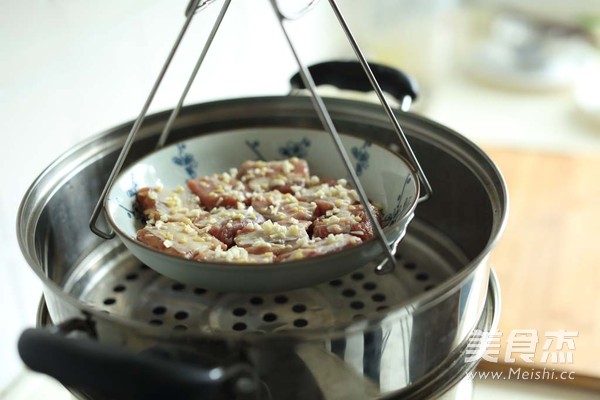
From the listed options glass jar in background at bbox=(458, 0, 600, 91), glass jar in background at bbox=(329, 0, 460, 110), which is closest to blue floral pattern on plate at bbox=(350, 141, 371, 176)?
glass jar in background at bbox=(329, 0, 460, 110)

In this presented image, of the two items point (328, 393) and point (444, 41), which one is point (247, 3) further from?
point (328, 393)

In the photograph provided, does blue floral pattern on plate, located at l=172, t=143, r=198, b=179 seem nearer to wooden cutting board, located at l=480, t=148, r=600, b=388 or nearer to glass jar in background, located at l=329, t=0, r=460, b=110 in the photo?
wooden cutting board, located at l=480, t=148, r=600, b=388

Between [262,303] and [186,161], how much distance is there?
0.48 ft

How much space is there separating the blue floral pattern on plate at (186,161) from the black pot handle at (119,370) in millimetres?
251

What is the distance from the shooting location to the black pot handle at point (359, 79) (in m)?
0.71

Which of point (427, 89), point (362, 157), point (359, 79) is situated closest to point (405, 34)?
point (427, 89)

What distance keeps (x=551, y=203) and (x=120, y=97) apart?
2.11 feet

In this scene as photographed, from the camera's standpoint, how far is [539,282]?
0.94 meters

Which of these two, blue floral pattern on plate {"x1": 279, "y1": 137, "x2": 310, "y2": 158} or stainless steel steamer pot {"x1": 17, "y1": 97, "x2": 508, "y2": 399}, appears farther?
blue floral pattern on plate {"x1": 279, "y1": 137, "x2": 310, "y2": 158}

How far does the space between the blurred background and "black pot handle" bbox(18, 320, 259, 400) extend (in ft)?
1.13

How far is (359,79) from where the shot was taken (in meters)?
0.73

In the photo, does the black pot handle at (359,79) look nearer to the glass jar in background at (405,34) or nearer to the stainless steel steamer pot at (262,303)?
the stainless steel steamer pot at (262,303)

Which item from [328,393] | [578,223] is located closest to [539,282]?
[578,223]

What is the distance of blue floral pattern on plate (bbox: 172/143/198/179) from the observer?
65 centimetres
